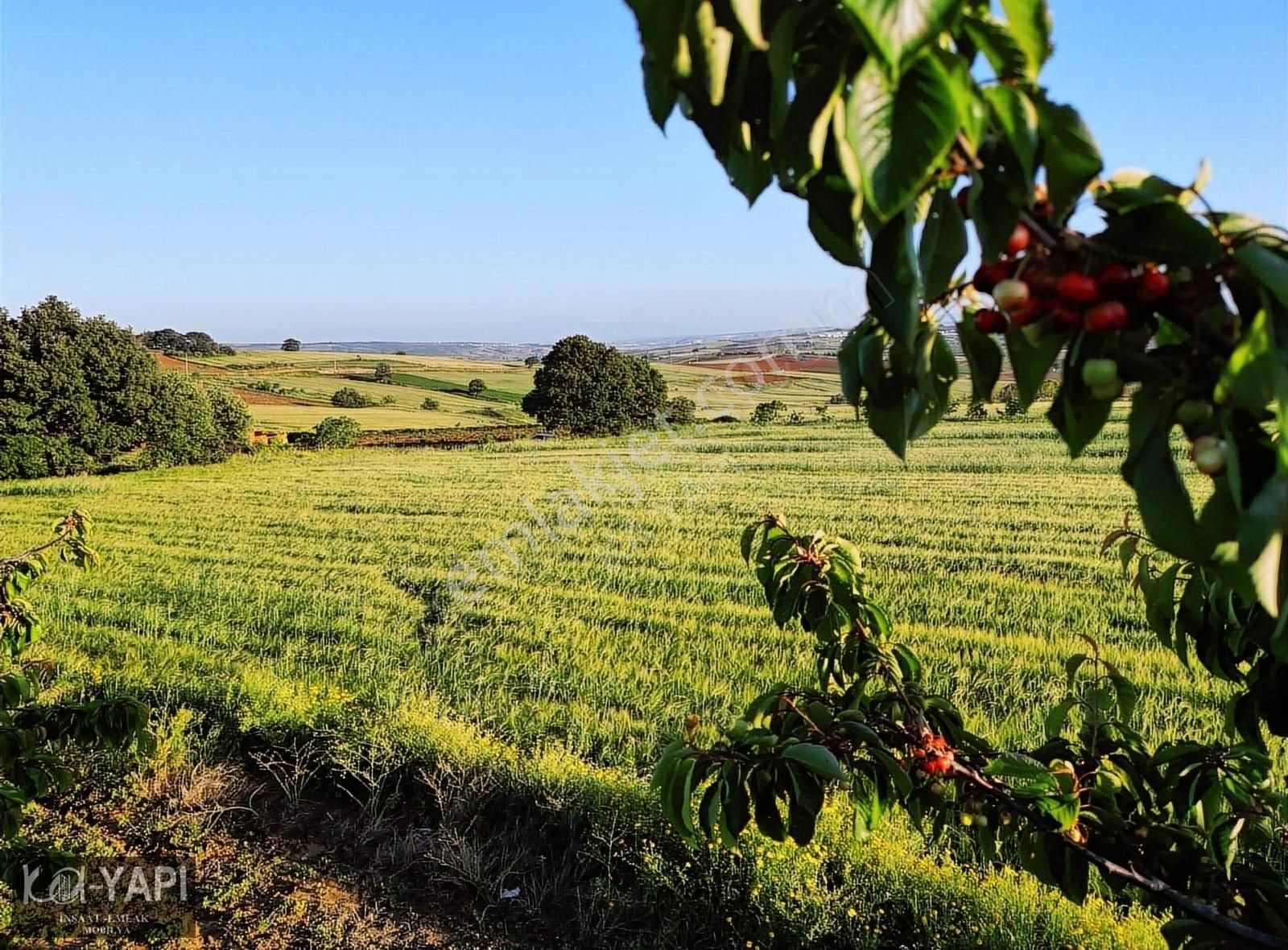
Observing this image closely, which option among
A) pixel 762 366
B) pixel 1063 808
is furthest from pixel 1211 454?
pixel 762 366

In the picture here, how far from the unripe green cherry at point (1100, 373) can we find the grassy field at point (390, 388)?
1890cm

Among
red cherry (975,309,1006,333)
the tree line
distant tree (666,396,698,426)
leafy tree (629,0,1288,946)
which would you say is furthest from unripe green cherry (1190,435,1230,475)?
distant tree (666,396,698,426)

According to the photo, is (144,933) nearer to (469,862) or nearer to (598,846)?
(469,862)

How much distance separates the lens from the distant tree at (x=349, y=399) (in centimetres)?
2311

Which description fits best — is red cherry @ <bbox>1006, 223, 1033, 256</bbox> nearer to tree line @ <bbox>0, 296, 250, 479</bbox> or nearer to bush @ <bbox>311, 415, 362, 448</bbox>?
tree line @ <bbox>0, 296, 250, 479</bbox>

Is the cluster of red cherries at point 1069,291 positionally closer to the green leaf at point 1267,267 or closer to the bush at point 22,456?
the green leaf at point 1267,267

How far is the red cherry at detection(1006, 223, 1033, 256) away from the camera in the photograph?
48cm

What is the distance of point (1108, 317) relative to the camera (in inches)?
18.1

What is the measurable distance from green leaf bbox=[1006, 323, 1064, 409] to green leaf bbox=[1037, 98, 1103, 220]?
105 millimetres

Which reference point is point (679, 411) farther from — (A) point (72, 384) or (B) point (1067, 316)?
(B) point (1067, 316)

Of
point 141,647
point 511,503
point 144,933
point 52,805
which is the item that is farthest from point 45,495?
point 144,933

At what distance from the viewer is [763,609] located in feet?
21.2

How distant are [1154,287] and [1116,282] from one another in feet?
0.07

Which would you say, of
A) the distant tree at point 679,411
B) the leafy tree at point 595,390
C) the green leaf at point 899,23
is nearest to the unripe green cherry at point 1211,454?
the green leaf at point 899,23
